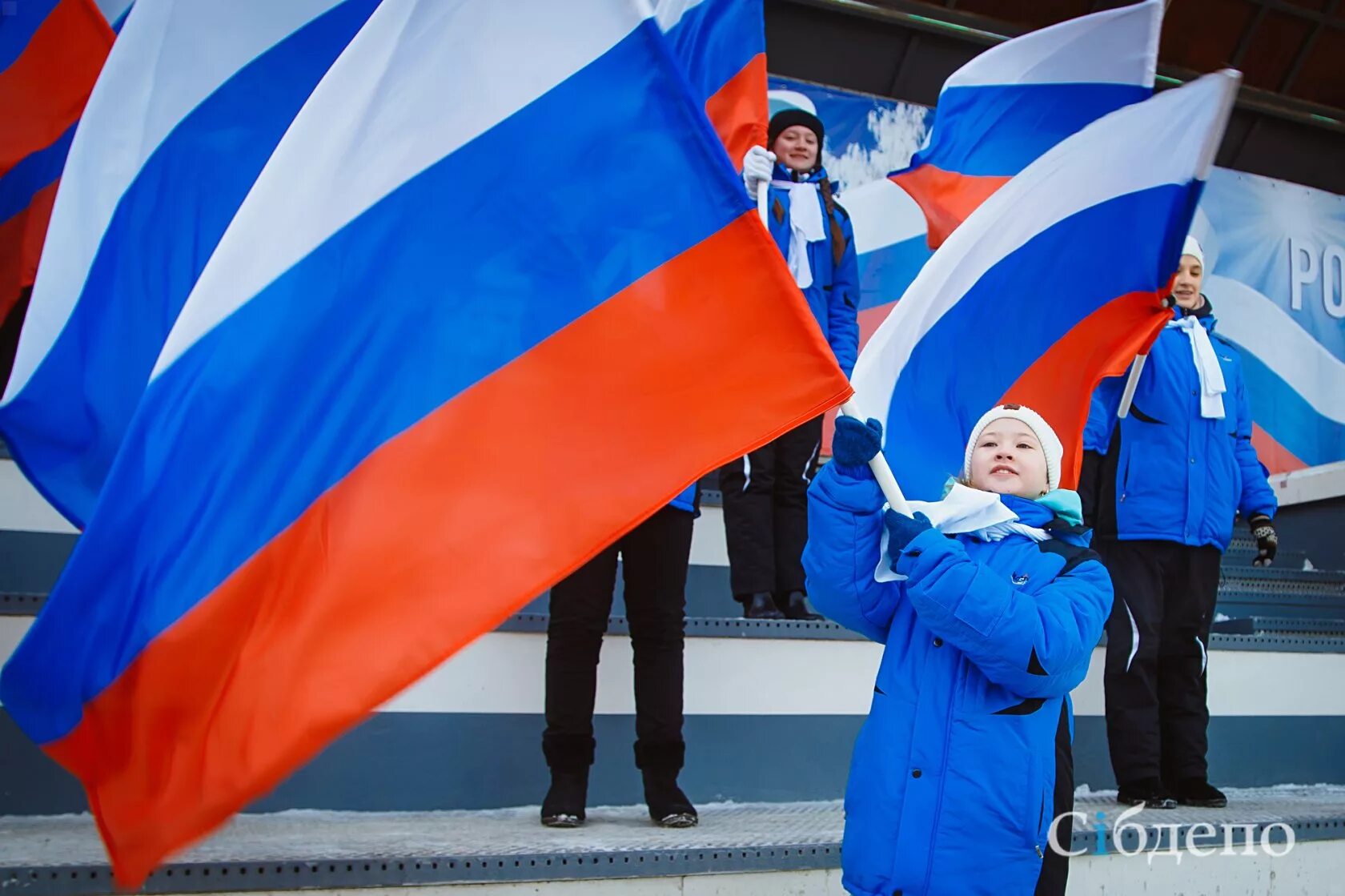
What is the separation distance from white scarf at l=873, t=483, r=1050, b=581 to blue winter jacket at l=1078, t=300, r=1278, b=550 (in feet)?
5.56

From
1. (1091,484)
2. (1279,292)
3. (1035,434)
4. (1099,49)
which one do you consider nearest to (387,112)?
(1035,434)

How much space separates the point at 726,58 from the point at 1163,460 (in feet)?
5.73

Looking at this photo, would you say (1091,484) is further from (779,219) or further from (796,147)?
(796,147)

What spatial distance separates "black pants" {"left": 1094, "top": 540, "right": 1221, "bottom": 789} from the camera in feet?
12.8

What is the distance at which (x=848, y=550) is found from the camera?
7.63 ft

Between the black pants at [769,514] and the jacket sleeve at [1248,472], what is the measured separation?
132 centimetres

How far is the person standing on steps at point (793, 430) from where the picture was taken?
13.4 ft

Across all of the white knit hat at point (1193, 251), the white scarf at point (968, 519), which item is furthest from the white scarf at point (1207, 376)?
the white scarf at point (968, 519)

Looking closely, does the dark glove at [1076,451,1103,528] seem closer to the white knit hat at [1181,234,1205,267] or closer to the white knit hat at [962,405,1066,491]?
the white knit hat at [1181,234,1205,267]

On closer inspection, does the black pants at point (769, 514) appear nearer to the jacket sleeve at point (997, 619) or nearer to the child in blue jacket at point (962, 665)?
the child in blue jacket at point (962, 665)

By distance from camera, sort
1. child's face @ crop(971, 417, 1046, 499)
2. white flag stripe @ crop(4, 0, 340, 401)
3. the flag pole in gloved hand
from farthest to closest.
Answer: white flag stripe @ crop(4, 0, 340, 401) < child's face @ crop(971, 417, 1046, 499) < the flag pole in gloved hand

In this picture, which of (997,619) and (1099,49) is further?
(1099,49)

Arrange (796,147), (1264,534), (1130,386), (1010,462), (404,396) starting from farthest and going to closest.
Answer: (796,147)
(1264,534)
(1130,386)
(1010,462)
(404,396)

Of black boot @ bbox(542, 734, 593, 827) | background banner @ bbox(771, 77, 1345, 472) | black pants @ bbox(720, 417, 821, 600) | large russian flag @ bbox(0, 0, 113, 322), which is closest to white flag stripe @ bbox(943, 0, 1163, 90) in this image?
black pants @ bbox(720, 417, 821, 600)
